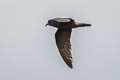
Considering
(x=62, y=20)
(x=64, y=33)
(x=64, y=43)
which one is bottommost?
(x=64, y=43)

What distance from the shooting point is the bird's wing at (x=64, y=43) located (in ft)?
34.4

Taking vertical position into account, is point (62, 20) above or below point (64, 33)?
above

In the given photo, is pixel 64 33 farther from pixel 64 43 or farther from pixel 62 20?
pixel 62 20

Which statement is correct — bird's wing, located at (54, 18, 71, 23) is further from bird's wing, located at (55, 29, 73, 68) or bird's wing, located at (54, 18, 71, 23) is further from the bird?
bird's wing, located at (55, 29, 73, 68)

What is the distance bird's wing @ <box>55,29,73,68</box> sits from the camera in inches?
413

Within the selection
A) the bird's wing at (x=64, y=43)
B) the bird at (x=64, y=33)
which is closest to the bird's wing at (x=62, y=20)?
the bird at (x=64, y=33)

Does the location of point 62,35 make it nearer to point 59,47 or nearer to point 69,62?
point 59,47

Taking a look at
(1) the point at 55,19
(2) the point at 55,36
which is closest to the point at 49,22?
(1) the point at 55,19

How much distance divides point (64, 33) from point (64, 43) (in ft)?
0.93

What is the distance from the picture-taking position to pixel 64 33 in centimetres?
1100

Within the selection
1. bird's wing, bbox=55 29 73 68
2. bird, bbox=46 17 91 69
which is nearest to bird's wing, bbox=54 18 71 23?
bird, bbox=46 17 91 69

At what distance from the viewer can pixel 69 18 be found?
10.4m

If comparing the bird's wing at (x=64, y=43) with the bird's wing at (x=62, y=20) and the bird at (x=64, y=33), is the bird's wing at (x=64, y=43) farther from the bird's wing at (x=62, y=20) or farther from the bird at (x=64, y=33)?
the bird's wing at (x=62, y=20)

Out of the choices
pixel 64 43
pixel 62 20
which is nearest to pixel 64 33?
pixel 64 43
